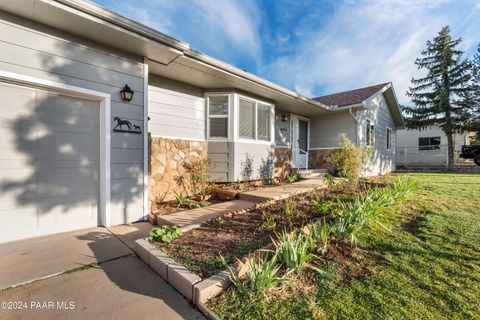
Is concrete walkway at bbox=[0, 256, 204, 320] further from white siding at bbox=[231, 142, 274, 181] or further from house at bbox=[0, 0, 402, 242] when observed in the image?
white siding at bbox=[231, 142, 274, 181]

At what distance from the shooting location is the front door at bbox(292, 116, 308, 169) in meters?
9.61

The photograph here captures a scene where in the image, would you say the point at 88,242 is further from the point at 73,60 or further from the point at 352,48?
the point at 352,48

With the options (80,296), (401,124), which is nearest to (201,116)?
(80,296)

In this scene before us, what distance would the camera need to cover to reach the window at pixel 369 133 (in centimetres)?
1023

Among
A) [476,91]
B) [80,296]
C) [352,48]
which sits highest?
[352,48]

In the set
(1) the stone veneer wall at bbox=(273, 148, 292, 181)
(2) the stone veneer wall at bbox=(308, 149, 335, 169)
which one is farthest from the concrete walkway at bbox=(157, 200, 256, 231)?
(2) the stone veneer wall at bbox=(308, 149, 335, 169)

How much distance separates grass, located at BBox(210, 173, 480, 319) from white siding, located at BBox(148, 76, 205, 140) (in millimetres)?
4670

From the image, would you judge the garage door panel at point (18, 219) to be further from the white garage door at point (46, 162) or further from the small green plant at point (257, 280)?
the small green plant at point (257, 280)

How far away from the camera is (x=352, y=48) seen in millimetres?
10219

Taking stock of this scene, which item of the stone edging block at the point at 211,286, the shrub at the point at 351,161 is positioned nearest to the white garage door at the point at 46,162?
the stone edging block at the point at 211,286

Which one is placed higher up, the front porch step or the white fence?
the white fence

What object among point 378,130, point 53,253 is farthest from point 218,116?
point 378,130

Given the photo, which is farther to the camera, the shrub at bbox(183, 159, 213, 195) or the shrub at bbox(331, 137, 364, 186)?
the shrub at bbox(331, 137, 364, 186)

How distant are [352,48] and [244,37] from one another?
5.06 metres
